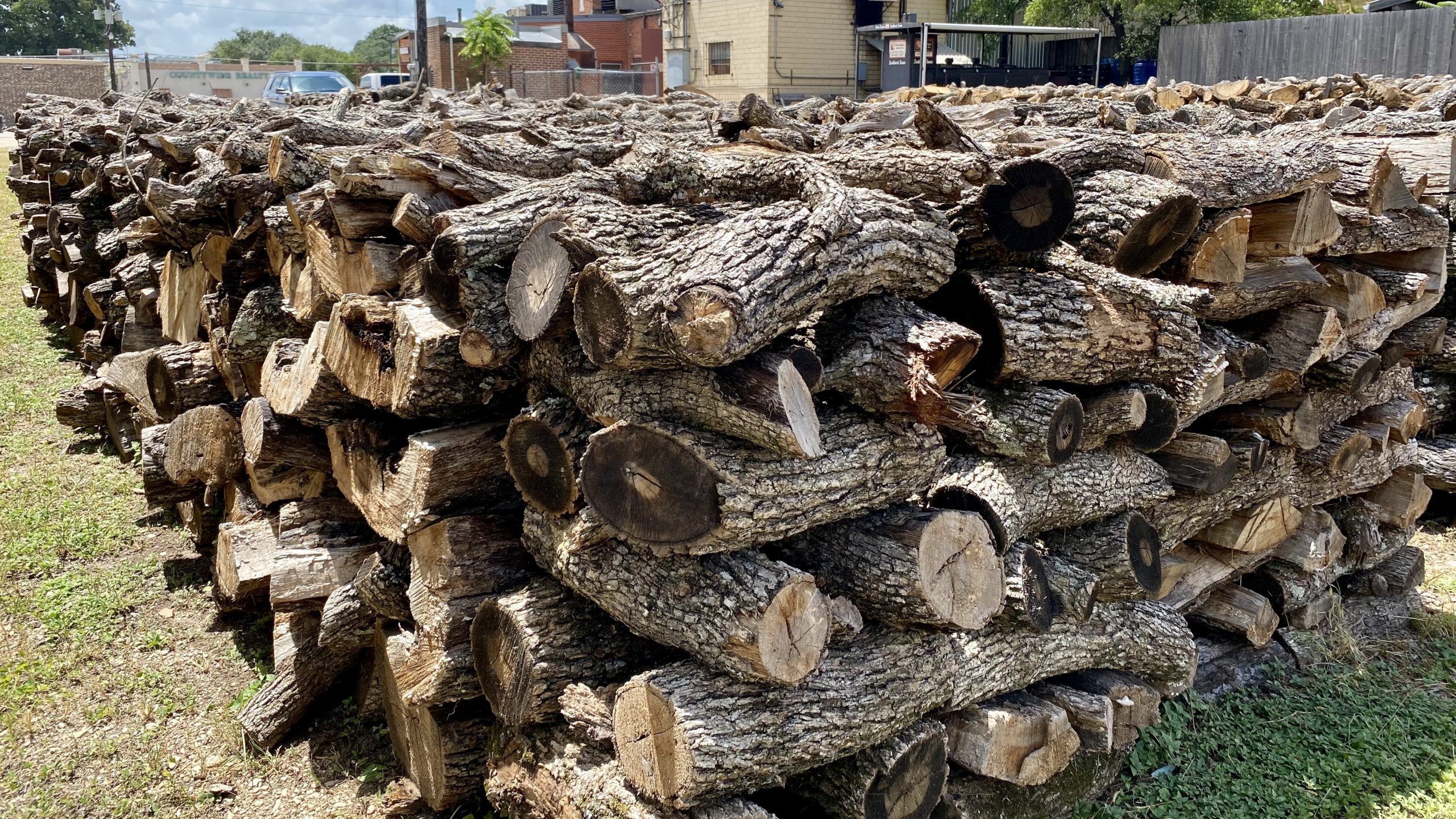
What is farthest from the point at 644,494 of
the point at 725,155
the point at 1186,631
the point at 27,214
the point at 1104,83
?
the point at 1104,83

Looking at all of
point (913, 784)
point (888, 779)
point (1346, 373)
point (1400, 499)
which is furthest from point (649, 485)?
point (1400, 499)

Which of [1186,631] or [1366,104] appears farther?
[1366,104]

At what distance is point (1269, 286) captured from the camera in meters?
4.44

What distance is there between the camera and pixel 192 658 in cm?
503

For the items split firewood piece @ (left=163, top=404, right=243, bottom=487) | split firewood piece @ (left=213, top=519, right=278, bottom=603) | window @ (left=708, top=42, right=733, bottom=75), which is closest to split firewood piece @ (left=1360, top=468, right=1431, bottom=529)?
split firewood piece @ (left=213, top=519, right=278, bottom=603)

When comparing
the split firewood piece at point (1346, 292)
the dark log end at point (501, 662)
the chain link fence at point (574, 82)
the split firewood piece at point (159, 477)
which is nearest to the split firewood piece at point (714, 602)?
the dark log end at point (501, 662)

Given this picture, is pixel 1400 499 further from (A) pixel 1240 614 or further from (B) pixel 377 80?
(B) pixel 377 80

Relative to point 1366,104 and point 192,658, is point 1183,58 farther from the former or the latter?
point 192,658

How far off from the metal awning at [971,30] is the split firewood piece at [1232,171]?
22.3m

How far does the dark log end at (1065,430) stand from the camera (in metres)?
3.52

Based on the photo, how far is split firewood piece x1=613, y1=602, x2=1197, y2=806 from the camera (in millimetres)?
2961

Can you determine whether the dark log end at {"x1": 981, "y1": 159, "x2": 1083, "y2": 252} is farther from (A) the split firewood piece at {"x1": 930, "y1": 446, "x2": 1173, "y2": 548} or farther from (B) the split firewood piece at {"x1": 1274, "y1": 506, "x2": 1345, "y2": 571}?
(B) the split firewood piece at {"x1": 1274, "y1": 506, "x2": 1345, "y2": 571}

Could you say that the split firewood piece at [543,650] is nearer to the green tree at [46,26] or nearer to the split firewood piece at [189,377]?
the split firewood piece at [189,377]

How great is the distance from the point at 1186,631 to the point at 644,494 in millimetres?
2788
